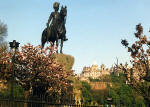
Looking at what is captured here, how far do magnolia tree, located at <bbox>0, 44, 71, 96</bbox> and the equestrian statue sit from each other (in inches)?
49.5

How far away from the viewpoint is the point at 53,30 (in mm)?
20750

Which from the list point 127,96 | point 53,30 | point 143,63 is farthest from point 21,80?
point 127,96

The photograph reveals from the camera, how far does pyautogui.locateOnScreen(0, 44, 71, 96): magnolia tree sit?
18.1 meters

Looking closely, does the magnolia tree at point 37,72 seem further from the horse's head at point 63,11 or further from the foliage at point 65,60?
the horse's head at point 63,11

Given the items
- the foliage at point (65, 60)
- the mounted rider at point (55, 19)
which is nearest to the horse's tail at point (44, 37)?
the mounted rider at point (55, 19)

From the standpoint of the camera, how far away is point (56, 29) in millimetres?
20719

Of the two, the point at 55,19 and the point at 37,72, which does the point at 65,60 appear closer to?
the point at 37,72

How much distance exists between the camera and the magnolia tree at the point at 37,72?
59.5 feet

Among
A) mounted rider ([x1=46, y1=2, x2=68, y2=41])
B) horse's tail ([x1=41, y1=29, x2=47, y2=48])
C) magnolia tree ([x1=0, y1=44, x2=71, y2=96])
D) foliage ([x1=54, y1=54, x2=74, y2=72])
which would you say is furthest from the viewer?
horse's tail ([x1=41, y1=29, x2=47, y2=48])

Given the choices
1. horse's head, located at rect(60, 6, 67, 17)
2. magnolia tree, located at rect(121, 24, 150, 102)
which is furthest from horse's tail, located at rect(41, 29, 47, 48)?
magnolia tree, located at rect(121, 24, 150, 102)

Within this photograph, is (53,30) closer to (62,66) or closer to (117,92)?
(62,66)

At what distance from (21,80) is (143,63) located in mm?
9978

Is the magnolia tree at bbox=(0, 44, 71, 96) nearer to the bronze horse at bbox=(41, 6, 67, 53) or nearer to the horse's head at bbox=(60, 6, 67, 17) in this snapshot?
the bronze horse at bbox=(41, 6, 67, 53)

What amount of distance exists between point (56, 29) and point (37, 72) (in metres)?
4.58
